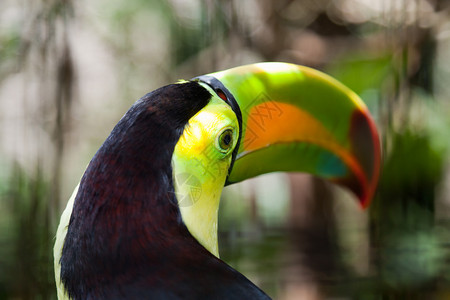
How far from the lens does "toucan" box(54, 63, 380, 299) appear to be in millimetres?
737

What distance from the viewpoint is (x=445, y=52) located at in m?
2.84

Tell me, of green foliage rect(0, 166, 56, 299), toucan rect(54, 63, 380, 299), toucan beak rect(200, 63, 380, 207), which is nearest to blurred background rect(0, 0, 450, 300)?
green foliage rect(0, 166, 56, 299)

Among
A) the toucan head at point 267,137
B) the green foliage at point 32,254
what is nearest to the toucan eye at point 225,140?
the toucan head at point 267,137

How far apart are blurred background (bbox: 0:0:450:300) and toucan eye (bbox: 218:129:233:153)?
57 centimetres

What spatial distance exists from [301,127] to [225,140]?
0.71ft

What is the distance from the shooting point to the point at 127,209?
75 centimetres

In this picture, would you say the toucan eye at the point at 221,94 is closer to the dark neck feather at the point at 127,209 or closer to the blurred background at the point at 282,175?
the dark neck feather at the point at 127,209

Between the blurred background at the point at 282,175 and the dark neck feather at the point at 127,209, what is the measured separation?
553mm

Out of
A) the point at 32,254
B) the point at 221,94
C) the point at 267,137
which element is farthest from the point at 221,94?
the point at 32,254

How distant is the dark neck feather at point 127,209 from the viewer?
2.42 feet

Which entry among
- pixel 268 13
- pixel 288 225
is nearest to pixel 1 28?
pixel 268 13

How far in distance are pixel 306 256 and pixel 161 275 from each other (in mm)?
1233

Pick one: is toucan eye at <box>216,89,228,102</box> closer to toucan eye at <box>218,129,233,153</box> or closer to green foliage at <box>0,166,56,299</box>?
toucan eye at <box>218,129,233,153</box>

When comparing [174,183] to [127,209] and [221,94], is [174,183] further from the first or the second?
[221,94]
